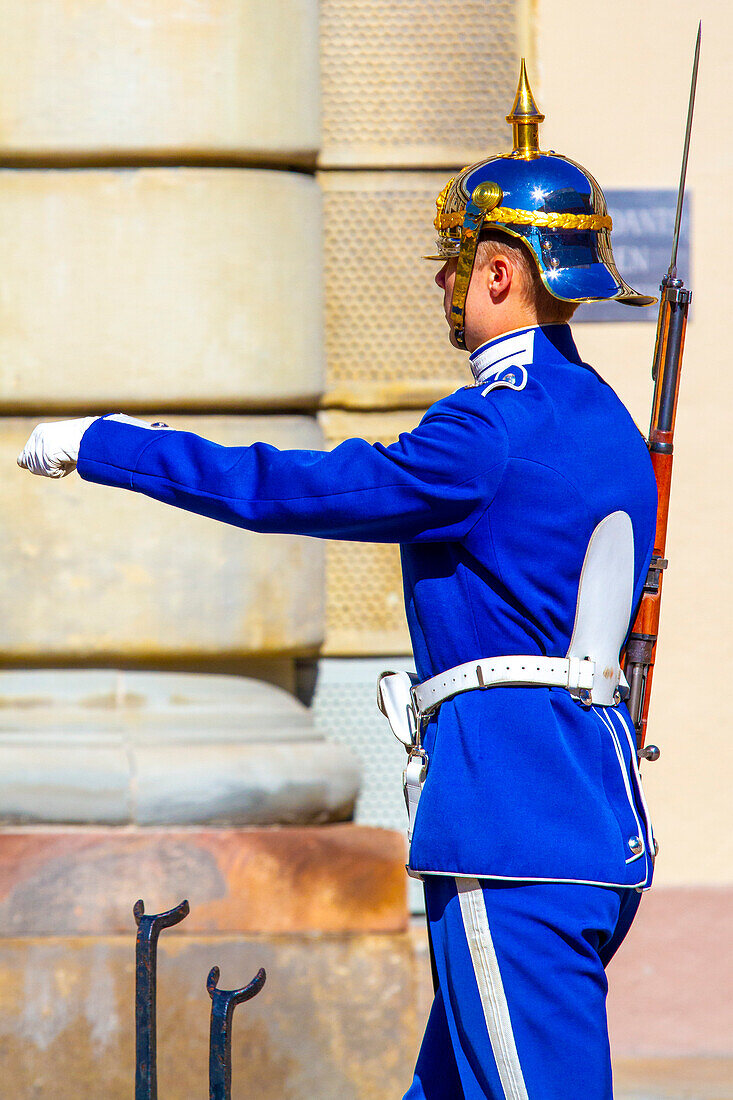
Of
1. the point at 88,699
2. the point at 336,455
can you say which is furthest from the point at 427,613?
the point at 88,699

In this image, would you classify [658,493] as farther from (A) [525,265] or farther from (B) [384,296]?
(B) [384,296]

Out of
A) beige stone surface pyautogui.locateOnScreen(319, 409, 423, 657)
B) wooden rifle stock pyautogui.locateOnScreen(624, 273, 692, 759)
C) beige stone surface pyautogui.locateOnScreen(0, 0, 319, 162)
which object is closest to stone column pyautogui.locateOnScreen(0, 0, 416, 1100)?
beige stone surface pyautogui.locateOnScreen(0, 0, 319, 162)

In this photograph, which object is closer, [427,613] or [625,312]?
[427,613]

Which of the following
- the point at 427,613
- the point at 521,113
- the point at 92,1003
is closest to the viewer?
the point at 427,613

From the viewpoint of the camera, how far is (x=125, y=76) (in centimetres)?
360

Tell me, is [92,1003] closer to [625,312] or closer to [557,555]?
[557,555]

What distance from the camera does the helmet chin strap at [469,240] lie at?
2125 mm

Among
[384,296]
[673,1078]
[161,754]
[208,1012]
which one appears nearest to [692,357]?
[384,296]

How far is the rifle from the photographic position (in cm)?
227

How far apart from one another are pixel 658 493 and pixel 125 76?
78.4 inches

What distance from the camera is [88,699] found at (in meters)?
3.63

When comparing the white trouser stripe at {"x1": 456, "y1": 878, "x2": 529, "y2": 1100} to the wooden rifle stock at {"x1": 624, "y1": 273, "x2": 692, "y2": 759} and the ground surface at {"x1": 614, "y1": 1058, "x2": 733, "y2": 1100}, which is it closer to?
the wooden rifle stock at {"x1": 624, "y1": 273, "x2": 692, "y2": 759}

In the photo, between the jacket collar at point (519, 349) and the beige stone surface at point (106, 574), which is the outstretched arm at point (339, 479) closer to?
the jacket collar at point (519, 349)

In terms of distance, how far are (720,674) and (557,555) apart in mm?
2112
